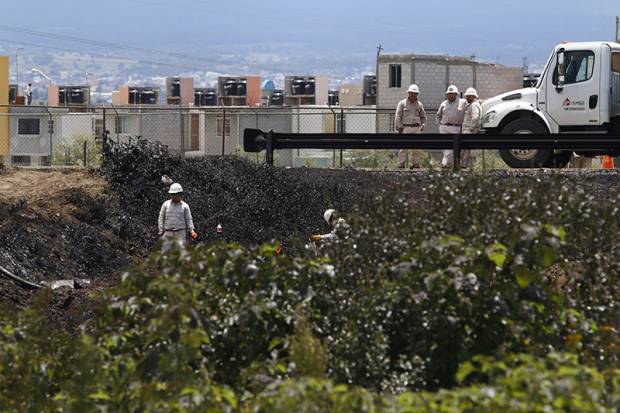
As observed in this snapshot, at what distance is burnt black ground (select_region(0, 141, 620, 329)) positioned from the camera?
70.6 ft

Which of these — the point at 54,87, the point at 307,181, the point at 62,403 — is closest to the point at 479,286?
the point at 62,403

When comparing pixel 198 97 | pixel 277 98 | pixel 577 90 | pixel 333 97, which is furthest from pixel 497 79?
pixel 577 90

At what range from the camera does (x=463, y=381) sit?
8969 mm

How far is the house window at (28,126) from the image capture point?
278ft

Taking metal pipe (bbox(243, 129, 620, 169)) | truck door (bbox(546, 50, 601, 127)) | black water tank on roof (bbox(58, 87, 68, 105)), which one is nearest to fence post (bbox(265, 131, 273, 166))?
metal pipe (bbox(243, 129, 620, 169))

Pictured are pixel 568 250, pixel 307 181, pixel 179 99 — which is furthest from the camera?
pixel 179 99

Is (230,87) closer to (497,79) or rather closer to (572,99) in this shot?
(497,79)

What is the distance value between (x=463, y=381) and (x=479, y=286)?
2.04ft

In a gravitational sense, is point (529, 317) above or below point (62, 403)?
above

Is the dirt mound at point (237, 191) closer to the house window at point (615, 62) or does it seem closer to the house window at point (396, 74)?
the house window at point (615, 62)

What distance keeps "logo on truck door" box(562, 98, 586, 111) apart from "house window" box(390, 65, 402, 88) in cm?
7718

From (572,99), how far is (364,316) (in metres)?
18.8

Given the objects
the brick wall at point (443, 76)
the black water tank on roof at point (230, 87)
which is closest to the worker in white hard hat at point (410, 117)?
the brick wall at point (443, 76)

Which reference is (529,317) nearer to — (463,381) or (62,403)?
(463,381)
